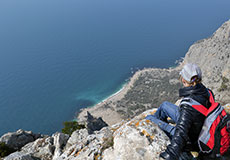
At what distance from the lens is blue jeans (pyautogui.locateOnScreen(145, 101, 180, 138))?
7.81 meters

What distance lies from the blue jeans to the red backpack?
1798mm

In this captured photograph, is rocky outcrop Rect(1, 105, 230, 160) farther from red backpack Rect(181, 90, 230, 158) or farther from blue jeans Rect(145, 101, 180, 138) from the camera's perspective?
red backpack Rect(181, 90, 230, 158)

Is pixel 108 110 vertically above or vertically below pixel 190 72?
above

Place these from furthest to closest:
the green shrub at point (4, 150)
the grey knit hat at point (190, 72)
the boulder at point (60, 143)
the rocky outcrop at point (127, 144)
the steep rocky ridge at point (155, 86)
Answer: the steep rocky ridge at point (155, 86) < the green shrub at point (4, 150) < the boulder at point (60, 143) < the rocky outcrop at point (127, 144) < the grey knit hat at point (190, 72)

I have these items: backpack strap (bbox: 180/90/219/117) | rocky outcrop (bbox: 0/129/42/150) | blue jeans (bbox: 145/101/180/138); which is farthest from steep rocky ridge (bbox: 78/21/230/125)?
backpack strap (bbox: 180/90/219/117)

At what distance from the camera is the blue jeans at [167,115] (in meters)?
7.81

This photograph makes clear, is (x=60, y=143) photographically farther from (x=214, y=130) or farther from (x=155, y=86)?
(x=155, y=86)

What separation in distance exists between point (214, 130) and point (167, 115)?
2962mm

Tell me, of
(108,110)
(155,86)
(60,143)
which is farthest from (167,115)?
(155,86)

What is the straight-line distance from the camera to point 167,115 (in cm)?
855

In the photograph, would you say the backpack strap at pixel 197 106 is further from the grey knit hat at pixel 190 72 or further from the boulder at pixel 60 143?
the boulder at pixel 60 143

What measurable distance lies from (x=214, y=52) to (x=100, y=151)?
140544 mm

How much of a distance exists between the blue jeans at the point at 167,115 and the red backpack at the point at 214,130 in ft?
5.90

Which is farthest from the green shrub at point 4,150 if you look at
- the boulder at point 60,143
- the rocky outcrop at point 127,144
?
the rocky outcrop at point 127,144
